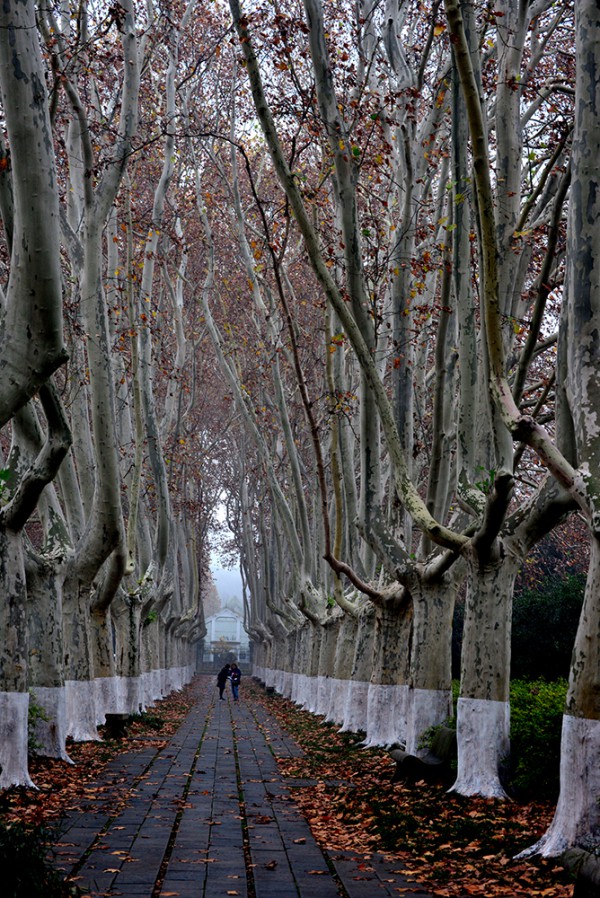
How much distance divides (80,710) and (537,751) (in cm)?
906

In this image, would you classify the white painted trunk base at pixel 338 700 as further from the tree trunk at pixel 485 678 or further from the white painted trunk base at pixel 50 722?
the tree trunk at pixel 485 678

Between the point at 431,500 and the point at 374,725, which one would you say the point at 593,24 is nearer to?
the point at 431,500

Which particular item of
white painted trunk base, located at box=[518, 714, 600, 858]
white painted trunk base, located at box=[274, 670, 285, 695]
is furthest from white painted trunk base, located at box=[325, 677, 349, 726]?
white painted trunk base, located at box=[274, 670, 285, 695]

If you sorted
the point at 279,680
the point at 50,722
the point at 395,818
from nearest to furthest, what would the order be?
the point at 395,818 < the point at 50,722 < the point at 279,680

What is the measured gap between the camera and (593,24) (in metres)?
7.70

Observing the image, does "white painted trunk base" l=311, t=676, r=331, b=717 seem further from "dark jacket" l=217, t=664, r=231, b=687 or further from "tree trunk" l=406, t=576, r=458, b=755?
"tree trunk" l=406, t=576, r=458, b=755

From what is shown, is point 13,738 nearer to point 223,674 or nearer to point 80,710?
point 80,710

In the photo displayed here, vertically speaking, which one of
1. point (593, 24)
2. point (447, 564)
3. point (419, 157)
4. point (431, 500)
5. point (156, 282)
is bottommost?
point (447, 564)

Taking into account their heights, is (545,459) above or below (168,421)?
below

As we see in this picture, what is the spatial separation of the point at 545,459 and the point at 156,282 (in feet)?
71.2

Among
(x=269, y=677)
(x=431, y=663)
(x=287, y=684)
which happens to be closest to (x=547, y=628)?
(x=431, y=663)

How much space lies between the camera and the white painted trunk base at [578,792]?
707 centimetres

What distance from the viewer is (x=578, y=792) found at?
7160 millimetres

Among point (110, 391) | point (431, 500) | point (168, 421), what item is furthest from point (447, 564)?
point (168, 421)
